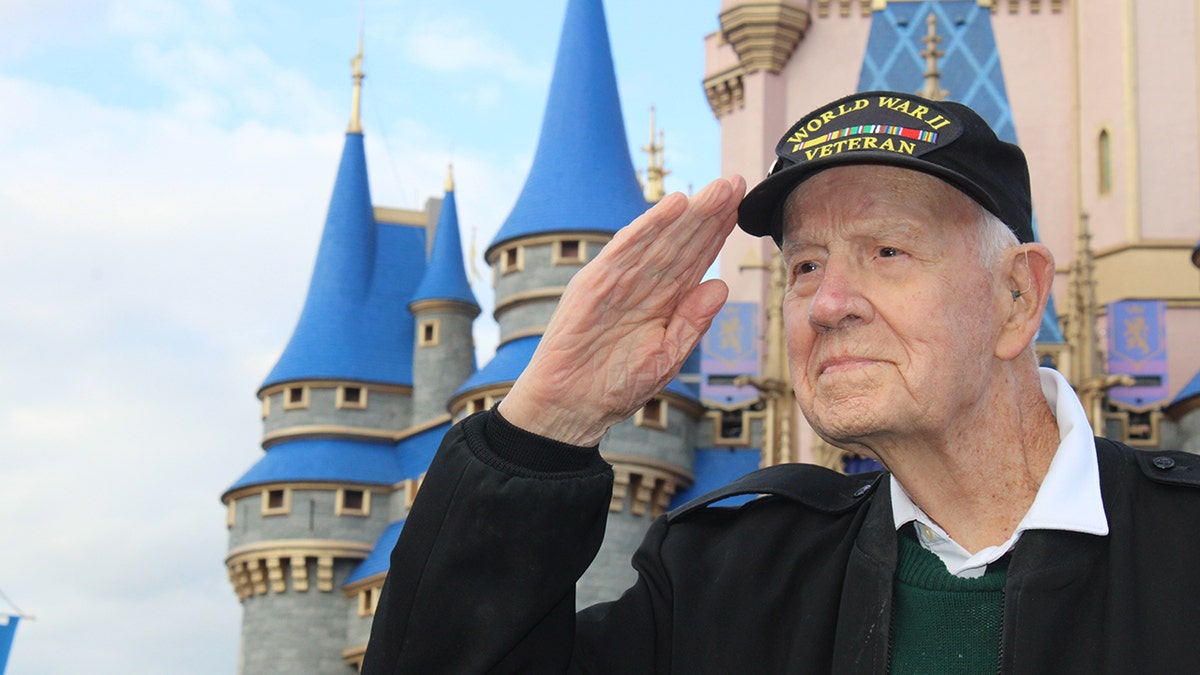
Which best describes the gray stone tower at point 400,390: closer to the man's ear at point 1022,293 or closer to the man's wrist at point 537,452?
the man's ear at point 1022,293

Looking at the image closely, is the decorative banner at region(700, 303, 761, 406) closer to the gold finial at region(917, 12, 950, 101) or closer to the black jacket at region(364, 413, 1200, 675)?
the gold finial at region(917, 12, 950, 101)

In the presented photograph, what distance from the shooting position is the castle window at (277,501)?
31578 millimetres

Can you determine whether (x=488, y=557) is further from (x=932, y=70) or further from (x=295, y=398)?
(x=295, y=398)

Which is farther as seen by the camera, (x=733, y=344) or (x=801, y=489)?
(x=733, y=344)

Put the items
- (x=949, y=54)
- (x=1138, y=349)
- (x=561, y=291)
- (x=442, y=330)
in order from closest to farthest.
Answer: (x=1138, y=349) < (x=561, y=291) < (x=949, y=54) < (x=442, y=330)

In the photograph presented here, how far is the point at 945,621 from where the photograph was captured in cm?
270

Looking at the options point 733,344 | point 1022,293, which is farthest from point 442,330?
point 1022,293

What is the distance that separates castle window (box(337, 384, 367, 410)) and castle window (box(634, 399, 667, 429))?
6.38 metres

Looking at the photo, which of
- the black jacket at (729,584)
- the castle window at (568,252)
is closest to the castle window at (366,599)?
the castle window at (568,252)

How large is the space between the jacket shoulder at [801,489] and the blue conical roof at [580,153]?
82.2ft

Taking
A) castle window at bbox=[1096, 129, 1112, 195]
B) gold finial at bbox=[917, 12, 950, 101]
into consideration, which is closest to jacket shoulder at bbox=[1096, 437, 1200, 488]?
gold finial at bbox=[917, 12, 950, 101]

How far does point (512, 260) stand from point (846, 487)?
26.3 metres

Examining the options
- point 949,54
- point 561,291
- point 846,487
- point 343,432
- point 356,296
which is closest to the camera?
point 846,487

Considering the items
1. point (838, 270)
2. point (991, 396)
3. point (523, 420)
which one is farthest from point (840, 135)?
point (523, 420)
